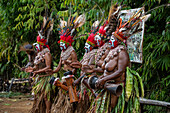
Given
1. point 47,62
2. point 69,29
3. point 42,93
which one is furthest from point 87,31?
point 42,93

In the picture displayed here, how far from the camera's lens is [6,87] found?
9.62 metres

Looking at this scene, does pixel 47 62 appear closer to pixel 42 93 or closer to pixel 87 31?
pixel 42 93

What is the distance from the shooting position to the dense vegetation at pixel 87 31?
4211 millimetres

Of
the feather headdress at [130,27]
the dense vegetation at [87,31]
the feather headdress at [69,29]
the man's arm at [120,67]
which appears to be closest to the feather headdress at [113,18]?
the feather headdress at [130,27]

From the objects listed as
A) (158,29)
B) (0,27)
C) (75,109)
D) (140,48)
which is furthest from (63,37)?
(0,27)

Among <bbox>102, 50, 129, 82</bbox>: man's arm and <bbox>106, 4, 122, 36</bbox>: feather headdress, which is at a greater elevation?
<bbox>106, 4, 122, 36</bbox>: feather headdress

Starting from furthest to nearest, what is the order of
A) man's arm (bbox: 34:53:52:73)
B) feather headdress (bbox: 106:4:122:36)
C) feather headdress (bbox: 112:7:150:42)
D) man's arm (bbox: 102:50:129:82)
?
man's arm (bbox: 34:53:52:73), feather headdress (bbox: 106:4:122:36), feather headdress (bbox: 112:7:150:42), man's arm (bbox: 102:50:129:82)

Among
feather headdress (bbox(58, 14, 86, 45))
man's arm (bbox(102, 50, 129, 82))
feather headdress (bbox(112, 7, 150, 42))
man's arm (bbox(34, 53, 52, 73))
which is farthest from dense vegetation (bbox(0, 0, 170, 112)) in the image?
man's arm (bbox(102, 50, 129, 82))

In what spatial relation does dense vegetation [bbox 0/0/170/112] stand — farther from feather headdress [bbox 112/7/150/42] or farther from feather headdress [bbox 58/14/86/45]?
feather headdress [bbox 112/7/150/42]

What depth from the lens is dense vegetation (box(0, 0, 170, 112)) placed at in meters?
4.21

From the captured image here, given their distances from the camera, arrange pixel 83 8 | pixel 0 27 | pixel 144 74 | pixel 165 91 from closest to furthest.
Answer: pixel 165 91 → pixel 144 74 → pixel 83 8 → pixel 0 27

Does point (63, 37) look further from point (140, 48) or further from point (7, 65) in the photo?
point (7, 65)

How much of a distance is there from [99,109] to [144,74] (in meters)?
2.04

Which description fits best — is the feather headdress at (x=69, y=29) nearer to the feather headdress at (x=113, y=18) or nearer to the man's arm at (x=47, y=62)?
the man's arm at (x=47, y=62)
